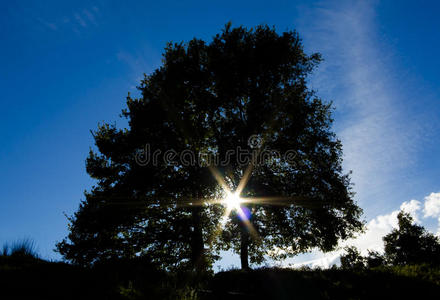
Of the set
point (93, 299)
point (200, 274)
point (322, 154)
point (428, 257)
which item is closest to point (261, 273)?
point (200, 274)

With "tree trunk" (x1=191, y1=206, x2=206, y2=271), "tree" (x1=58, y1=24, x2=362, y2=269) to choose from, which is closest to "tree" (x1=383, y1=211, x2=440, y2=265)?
Result: "tree" (x1=58, y1=24, x2=362, y2=269)

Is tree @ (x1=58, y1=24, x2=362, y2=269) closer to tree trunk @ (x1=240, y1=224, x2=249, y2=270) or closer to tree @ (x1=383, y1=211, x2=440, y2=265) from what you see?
tree trunk @ (x1=240, y1=224, x2=249, y2=270)

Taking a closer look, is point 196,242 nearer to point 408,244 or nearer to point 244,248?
point 244,248

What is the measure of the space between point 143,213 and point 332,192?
1339 cm

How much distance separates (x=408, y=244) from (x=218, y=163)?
188ft

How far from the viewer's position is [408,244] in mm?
50594

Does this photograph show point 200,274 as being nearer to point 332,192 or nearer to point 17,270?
point 17,270

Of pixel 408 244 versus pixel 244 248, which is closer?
pixel 244 248

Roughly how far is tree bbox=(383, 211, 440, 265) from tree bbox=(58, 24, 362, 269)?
47.7m

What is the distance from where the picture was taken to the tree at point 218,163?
15.7 meters

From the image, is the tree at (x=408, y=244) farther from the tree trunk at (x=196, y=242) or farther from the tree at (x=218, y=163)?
the tree trunk at (x=196, y=242)

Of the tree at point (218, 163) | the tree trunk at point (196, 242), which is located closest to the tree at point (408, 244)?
the tree at point (218, 163)

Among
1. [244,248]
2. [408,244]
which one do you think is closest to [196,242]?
[244,248]

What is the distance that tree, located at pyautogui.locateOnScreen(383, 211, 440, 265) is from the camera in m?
48.4
